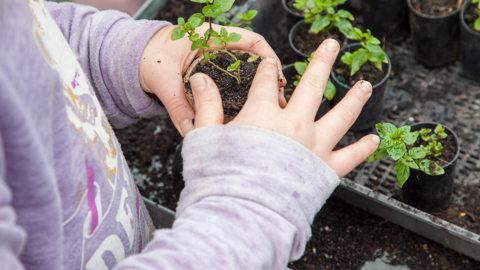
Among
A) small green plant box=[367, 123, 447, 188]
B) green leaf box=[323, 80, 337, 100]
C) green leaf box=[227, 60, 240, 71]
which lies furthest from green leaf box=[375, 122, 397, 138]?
green leaf box=[227, 60, 240, 71]

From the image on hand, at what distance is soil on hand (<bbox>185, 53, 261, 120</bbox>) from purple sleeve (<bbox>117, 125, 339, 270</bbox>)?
32 centimetres

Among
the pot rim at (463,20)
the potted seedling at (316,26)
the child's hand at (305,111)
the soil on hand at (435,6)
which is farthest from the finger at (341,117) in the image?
the soil on hand at (435,6)

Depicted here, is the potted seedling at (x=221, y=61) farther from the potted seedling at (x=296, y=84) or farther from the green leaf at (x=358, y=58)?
the green leaf at (x=358, y=58)

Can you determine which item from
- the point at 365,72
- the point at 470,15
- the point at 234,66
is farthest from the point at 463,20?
the point at 234,66

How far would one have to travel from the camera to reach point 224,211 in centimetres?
75

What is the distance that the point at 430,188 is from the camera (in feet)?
5.06

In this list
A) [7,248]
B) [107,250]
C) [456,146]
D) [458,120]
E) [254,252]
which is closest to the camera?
[7,248]

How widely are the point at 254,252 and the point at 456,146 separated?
41.6 inches

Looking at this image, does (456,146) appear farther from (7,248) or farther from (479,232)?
(7,248)

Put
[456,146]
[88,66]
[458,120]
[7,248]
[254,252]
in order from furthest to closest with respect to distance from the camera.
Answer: [458,120], [456,146], [88,66], [254,252], [7,248]

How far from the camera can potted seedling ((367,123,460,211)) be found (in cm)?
136

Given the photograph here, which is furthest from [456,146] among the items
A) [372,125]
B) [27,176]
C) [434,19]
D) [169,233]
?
[27,176]

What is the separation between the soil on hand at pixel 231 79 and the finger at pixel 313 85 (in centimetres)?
24

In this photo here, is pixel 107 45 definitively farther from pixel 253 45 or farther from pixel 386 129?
pixel 386 129
